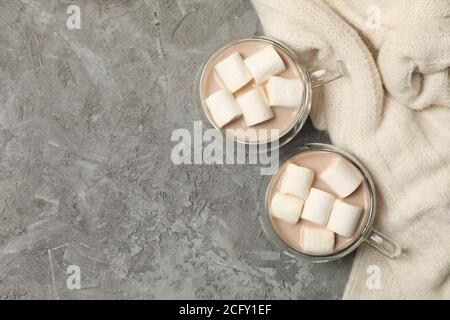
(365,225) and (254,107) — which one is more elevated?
(254,107)

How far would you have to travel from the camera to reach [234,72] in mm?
849

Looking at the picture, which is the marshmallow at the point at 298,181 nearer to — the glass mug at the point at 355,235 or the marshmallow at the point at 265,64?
the glass mug at the point at 355,235

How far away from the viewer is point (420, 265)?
0.90 m

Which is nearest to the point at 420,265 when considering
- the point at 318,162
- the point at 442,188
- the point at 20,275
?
the point at 442,188

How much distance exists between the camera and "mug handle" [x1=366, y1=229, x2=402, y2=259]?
0.88 m

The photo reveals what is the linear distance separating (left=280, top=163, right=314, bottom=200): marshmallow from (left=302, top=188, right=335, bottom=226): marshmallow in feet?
0.04

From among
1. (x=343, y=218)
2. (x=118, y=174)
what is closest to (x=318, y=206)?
(x=343, y=218)

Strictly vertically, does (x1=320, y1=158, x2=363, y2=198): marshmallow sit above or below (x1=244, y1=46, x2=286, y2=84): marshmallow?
below

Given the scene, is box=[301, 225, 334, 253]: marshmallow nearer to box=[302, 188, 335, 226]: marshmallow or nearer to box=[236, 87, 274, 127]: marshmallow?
box=[302, 188, 335, 226]: marshmallow

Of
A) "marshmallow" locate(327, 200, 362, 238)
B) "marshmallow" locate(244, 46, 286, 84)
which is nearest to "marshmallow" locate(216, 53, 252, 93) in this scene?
"marshmallow" locate(244, 46, 286, 84)

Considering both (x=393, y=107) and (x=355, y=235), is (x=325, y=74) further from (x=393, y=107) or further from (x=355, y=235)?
(x=355, y=235)

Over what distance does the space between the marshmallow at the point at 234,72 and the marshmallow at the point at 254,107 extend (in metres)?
0.02

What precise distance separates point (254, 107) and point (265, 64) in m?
0.07

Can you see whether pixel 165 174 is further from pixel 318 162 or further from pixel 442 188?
pixel 442 188
